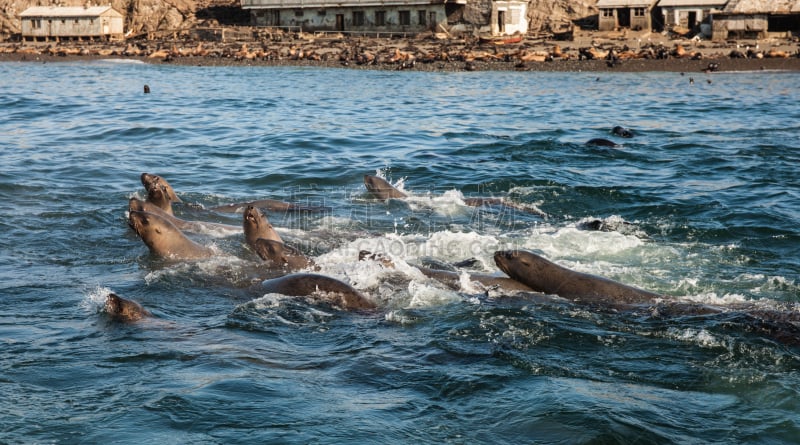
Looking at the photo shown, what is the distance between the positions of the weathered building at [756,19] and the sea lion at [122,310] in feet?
143

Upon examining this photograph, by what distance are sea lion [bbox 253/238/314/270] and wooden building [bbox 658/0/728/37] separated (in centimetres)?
4274

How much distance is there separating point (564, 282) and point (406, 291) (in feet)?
4.68

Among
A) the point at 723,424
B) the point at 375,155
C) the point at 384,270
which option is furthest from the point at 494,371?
the point at 375,155

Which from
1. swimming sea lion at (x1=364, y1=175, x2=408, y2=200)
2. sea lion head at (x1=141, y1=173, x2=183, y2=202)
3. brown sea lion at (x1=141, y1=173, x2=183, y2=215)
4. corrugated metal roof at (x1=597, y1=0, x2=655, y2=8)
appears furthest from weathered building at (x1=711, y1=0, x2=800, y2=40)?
brown sea lion at (x1=141, y1=173, x2=183, y2=215)

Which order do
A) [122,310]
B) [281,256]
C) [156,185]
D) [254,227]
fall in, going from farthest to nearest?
[156,185] → [254,227] → [281,256] → [122,310]

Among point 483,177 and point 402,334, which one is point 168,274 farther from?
point 483,177

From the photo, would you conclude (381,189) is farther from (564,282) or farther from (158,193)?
(564,282)

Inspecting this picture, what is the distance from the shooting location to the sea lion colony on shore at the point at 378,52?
40.8 metres

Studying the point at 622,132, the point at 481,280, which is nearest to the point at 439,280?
the point at 481,280

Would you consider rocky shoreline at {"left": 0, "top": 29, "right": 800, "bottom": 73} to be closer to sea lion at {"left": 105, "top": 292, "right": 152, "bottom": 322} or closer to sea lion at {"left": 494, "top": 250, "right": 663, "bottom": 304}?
sea lion at {"left": 494, "top": 250, "right": 663, "bottom": 304}

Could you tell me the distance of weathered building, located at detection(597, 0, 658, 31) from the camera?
4859cm

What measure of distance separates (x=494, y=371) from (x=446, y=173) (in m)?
9.15

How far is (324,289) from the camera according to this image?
24.9 ft

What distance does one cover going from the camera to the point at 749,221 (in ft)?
37.3
